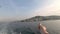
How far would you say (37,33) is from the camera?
1088 cm

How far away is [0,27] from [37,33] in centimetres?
366

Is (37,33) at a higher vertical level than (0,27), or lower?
lower

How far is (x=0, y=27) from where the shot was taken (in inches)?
437
